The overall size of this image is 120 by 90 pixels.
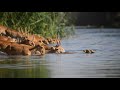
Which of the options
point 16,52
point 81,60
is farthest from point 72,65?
point 16,52

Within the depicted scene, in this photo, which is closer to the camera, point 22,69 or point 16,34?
point 22,69

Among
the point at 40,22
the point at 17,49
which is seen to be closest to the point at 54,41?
the point at 40,22

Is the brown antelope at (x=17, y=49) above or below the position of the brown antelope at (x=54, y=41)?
below

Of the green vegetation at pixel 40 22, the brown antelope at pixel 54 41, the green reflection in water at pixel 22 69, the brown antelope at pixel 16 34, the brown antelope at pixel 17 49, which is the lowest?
the green reflection in water at pixel 22 69

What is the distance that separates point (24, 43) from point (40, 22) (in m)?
0.30

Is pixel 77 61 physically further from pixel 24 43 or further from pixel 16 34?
pixel 16 34

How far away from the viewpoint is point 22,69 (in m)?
5.83

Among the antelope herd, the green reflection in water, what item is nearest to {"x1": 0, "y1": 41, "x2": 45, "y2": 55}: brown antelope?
the antelope herd

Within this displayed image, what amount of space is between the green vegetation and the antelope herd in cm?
6

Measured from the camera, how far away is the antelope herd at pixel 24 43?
593 cm

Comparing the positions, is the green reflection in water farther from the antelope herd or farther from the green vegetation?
the green vegetation

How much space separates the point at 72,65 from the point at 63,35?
368 mm

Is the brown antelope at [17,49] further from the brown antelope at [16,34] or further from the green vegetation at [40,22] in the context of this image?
the green vegetation at [40,22]

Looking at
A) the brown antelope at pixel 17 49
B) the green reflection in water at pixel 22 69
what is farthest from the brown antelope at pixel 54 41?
the green reflection in water at pixel 22 69
